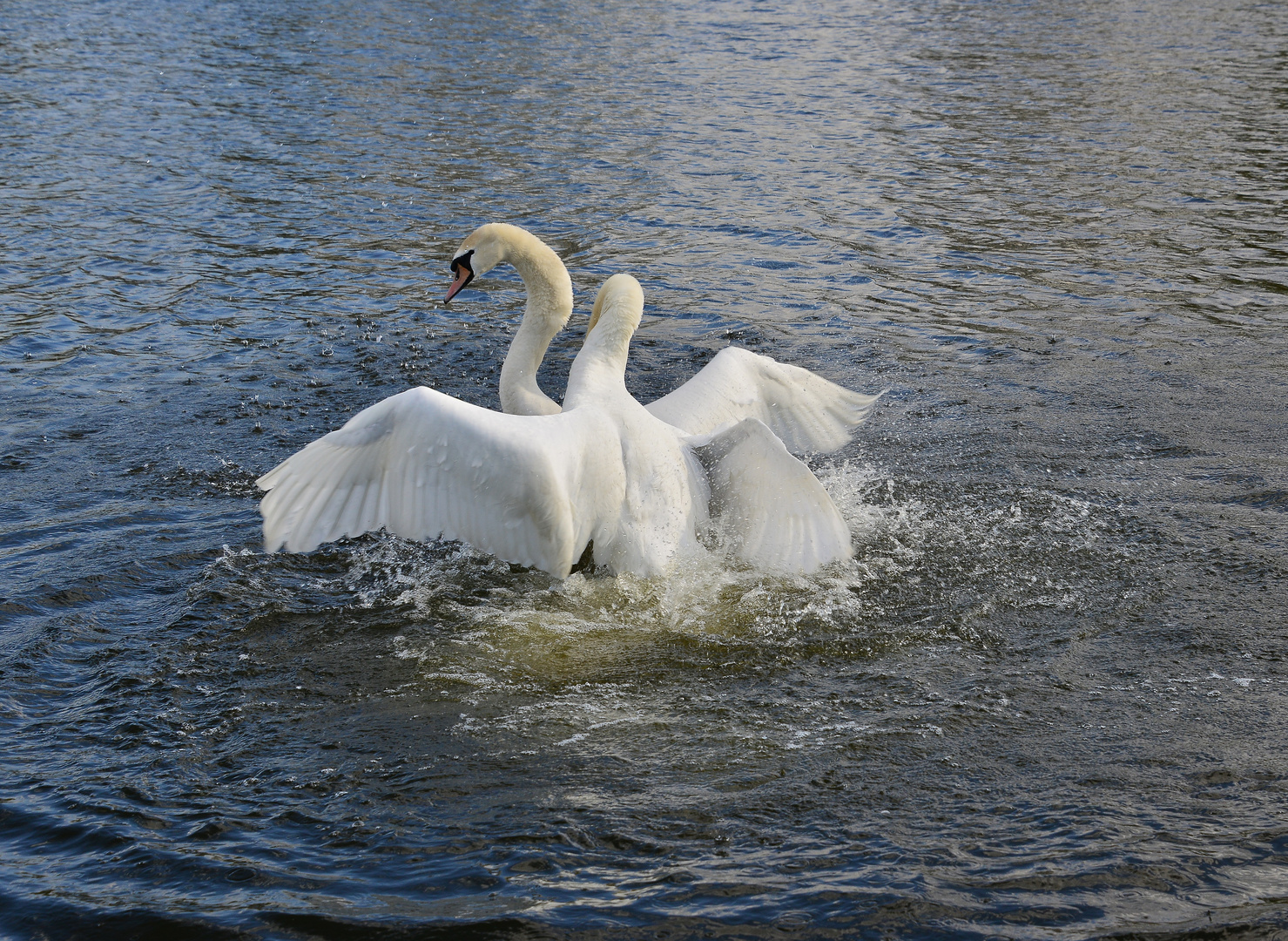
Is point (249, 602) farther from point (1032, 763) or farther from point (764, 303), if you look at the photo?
point (764, 303)

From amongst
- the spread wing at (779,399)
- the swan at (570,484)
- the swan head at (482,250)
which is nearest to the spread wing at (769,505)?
the swan at (570,484)

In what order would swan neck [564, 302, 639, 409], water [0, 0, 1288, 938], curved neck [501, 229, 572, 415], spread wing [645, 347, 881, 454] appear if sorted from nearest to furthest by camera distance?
water [0, 0, 1288, 938]
swan neck [564, 302, 639, 409]
spread wing [645, 347, 881, 454]
curved neck [501, 229, 572, 415]

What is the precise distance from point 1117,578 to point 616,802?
300cm

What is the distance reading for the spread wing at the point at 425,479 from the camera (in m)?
4.99

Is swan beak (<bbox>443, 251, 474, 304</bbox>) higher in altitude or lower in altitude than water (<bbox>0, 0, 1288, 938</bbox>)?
higher

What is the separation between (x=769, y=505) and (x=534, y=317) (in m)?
2.19

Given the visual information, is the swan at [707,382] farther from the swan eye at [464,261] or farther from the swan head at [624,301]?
the swan head at [624,301]

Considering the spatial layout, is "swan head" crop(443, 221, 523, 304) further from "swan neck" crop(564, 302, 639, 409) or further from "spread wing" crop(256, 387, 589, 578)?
"spread wing" crop(256, 387, 589, 578)

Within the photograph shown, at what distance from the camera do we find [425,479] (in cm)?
507

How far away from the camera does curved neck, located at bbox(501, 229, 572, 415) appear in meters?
6.96

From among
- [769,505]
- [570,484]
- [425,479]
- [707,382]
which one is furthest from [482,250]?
[769,505]

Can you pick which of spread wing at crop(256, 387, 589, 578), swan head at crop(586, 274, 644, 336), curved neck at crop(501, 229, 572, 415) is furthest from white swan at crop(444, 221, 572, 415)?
spread wing at crop(256, 387, 589, 578)

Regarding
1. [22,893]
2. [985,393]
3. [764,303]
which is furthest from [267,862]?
[764,303]

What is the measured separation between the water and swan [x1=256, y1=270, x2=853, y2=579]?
350mm
